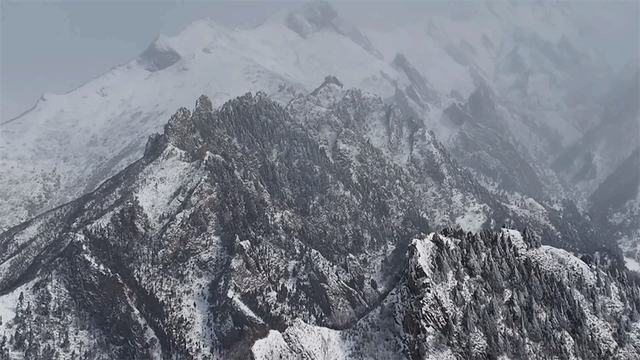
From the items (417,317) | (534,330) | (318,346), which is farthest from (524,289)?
(318,346)

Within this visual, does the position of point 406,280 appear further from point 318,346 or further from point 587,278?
point 587,278

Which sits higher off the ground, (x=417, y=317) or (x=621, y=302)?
(x=417, y=317)

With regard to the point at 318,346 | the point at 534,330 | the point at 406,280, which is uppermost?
the point at 406,280

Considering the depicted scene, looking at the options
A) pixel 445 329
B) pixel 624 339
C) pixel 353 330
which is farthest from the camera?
pixel 353 330

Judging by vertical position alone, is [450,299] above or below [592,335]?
above

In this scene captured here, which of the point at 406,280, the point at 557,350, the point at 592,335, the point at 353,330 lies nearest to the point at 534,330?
the point at 557,350

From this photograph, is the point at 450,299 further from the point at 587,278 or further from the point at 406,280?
the point at 587,278

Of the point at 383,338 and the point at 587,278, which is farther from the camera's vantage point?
the point at 587,278

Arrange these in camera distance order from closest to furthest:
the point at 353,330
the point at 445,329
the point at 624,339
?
the point at 445,329 → the point at 624,339 → the point at 353,330

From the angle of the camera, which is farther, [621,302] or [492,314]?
[621,302]
